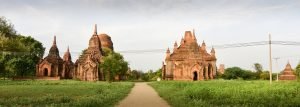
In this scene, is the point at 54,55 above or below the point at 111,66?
above

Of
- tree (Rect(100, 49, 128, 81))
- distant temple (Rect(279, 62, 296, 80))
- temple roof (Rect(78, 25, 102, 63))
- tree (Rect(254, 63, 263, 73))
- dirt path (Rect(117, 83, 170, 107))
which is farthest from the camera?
tree (Rect(254, 63, 263, 73))

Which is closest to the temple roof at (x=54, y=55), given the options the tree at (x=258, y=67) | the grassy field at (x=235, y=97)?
the grassy field at (x=235, y=97)

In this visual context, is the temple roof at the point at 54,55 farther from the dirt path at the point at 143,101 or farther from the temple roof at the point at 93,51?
the dirt path at the point at 143,101

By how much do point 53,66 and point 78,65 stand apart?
565 centimetres

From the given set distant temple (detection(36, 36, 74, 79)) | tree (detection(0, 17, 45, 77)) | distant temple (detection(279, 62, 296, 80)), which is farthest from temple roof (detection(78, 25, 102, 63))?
distant temple (detection(279, 62, 296, 80))

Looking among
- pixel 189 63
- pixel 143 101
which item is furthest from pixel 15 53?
pixel 143 101

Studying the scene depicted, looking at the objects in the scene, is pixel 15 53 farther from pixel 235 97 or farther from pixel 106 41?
pixel 106 41

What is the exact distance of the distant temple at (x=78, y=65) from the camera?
246 feet

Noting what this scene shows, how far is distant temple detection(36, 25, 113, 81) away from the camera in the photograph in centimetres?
7512

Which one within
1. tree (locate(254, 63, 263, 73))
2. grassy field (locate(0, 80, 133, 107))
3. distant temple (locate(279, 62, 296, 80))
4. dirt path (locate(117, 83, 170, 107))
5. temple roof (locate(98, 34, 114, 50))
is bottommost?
dirt path (locate(117, 83, 170, 107))

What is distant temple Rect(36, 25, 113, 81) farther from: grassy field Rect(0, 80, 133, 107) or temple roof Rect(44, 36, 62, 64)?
grassy field Rect(0, 80, 133, 107)

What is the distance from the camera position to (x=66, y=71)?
84.2 m

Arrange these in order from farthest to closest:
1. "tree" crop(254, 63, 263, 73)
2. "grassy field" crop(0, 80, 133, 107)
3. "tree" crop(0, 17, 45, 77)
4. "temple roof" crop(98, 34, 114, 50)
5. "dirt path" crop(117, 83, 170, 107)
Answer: "tree" crop(254, 63, 263, 73) < "temple roof" crop(98, 34, 114, 50) < "tree" crop(0, 17, 45, 77) < "grassy field" crop(0, 80, 133, 107) < "dirt path" crop(117, 83, 170, 107)

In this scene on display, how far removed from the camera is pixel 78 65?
77875 millimetres
